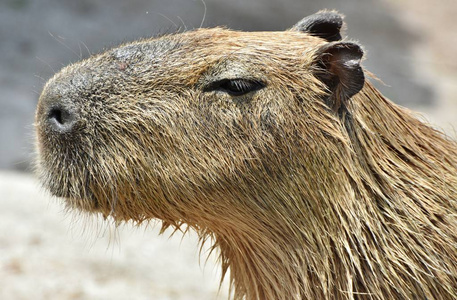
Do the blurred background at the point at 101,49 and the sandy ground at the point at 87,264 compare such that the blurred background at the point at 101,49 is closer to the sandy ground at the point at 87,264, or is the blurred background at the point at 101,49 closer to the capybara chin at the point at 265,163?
the sandy ground at the point at 87,264

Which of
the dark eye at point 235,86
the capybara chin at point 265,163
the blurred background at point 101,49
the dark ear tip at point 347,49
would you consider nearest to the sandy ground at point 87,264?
the blurred background at point 101,49

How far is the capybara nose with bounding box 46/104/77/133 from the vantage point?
2494mm

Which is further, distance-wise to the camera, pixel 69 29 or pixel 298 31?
pixel 69 29

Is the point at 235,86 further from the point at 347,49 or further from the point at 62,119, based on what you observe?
the point at 62,119

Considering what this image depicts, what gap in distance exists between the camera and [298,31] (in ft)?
9.54

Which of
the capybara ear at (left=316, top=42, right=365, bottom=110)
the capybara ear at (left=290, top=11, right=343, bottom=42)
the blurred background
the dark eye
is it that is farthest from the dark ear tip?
the blurred background

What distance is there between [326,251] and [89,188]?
96 centimetres

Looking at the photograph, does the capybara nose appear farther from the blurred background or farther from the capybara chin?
the blurred background

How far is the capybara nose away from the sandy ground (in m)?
2.25

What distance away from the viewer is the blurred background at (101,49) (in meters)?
5.02

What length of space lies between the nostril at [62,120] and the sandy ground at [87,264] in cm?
225

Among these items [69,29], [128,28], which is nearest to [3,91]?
[69,29]

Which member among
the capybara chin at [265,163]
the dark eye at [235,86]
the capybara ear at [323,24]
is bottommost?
the capybara chin at [265,163]

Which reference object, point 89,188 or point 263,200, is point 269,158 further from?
point 89,188
